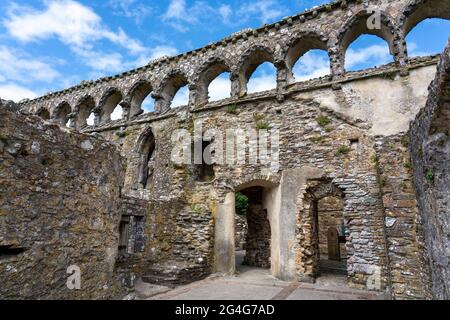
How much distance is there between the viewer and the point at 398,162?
7699 millimetres

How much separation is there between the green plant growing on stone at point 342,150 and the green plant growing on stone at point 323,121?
34.9 inches

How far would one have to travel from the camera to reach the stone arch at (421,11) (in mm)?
8961

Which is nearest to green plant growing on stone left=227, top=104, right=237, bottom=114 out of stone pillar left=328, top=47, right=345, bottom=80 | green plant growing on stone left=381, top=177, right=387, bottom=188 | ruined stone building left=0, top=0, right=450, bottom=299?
ruined stone building left=0, top=0, right=450, bottom=299

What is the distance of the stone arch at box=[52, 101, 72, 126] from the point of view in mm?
16734

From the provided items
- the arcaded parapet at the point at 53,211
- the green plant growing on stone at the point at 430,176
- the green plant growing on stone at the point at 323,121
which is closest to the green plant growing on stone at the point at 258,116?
the green plant growing on stone at the point at 323,121

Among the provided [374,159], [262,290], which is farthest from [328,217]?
[262,290]

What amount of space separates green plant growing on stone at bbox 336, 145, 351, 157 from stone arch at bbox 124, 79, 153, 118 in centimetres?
926

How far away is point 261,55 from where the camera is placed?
11570mm

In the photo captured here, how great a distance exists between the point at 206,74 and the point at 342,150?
6.69 meters

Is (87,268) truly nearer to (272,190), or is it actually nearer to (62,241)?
(62,241)

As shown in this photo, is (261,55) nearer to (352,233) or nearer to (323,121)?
(323,121)

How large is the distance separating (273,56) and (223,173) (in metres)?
4.78

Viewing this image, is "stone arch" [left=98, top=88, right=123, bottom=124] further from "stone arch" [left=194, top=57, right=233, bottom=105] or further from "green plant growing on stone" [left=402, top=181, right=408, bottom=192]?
"green plant growing on stone" [left=402, top=181, right=408, bottom=192]
